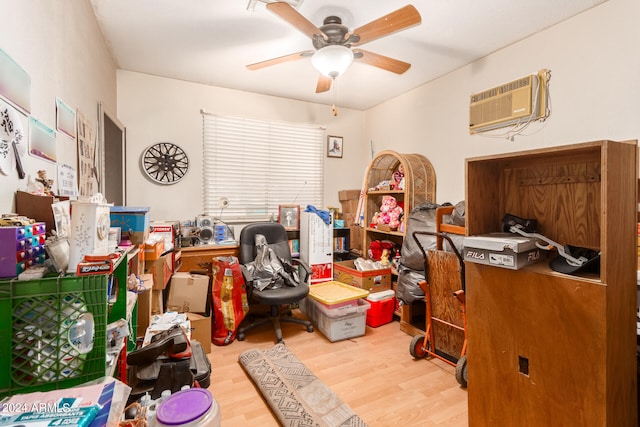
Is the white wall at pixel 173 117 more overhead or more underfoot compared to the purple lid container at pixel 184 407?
more overhead

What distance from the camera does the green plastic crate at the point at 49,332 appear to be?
0.77 m

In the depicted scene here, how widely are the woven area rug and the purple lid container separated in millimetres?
887

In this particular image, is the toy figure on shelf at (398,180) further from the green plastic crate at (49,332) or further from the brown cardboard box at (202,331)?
the green plastic crate at (49,332)

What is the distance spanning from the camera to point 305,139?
4023mm

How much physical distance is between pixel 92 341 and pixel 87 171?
1.53 m

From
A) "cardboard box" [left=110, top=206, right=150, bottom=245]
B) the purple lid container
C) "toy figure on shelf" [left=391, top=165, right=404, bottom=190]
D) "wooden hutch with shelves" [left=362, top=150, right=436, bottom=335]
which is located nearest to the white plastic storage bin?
"wooden hutch with shelves" [left=362, top=150, right=436, bottom=335]

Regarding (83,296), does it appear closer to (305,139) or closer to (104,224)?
(104,224)

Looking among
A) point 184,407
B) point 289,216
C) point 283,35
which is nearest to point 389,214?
point 289,216

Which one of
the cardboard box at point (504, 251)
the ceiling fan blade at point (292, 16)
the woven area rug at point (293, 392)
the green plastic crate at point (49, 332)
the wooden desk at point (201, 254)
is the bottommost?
the woven area rug at point (293, 392)

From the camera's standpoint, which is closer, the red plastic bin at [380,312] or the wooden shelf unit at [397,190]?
the red plastic bin at [380,312]

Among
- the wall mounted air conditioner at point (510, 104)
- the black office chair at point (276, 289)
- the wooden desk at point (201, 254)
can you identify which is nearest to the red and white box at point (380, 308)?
the black office chair at point (276, 289)

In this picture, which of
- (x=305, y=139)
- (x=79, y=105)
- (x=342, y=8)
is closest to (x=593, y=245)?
(x=342, y=8)

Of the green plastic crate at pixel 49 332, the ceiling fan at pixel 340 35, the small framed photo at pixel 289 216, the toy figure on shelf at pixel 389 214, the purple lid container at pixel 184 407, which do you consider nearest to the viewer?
the green plastic crate at pixel 49 332

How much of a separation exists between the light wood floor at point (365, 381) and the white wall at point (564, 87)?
1641mm
